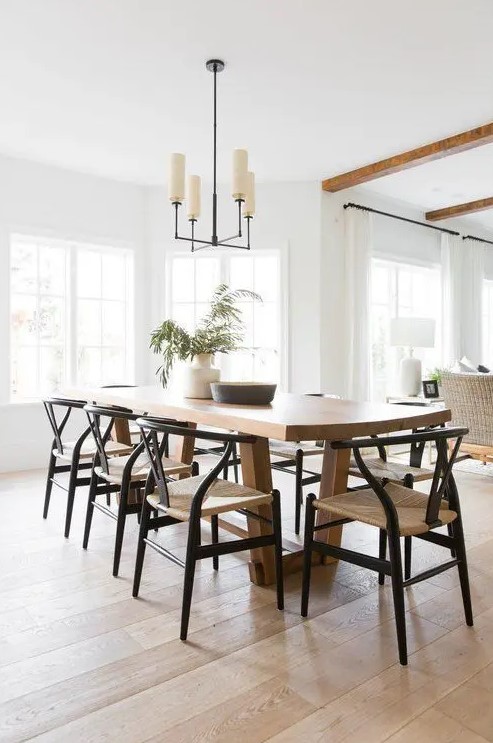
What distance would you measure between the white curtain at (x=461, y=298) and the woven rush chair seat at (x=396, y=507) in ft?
16.1

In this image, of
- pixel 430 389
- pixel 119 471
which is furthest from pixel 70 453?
pixel 430 389

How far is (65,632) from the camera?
1.98 metres

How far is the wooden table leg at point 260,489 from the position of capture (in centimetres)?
235

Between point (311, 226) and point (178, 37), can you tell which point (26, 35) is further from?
point (311, 226)

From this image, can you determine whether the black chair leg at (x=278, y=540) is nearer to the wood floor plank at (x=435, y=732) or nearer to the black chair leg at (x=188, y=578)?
the black chair leg at (x=188, y=578)

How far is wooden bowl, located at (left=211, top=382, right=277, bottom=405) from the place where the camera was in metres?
2.64

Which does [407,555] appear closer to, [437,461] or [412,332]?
[437,461]

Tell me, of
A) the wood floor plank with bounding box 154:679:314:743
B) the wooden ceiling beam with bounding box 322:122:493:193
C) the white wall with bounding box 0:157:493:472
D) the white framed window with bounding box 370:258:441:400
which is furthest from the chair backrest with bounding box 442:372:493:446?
the wood floor plank with bounding box 154:679:314:743

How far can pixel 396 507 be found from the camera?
208 cm

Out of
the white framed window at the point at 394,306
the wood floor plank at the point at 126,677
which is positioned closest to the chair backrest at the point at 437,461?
the wood floor plank at the point at 126,677

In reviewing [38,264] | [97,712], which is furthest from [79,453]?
[38,264]

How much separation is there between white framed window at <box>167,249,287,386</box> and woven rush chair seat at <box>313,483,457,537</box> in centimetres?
339

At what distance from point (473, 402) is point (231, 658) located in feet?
10.8

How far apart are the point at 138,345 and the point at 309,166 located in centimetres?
234
